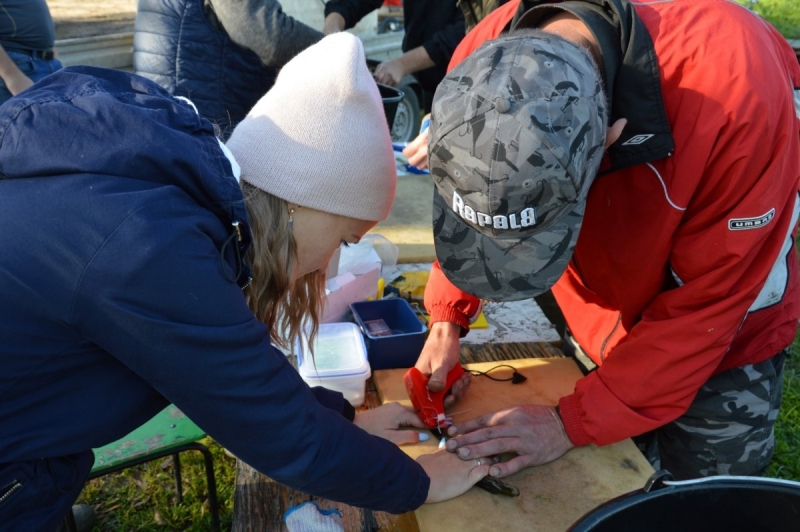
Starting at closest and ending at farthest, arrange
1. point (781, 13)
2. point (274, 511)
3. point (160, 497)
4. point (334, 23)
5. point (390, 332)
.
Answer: point (274, 511) → point (390, 332) → point (160, 497) → point (334, 23) → point (781, 13)

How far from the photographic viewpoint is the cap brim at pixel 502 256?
1.32 meters

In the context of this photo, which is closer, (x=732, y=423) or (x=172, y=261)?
(x=172, y=261)

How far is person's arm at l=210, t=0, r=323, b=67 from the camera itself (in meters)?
2.82

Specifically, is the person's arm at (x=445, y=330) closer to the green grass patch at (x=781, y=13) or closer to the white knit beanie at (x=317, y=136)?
the white knit beanie at (x=317, y=136)

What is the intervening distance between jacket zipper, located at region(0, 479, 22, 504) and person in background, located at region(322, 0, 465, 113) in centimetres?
307

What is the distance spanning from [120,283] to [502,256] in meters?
0.77

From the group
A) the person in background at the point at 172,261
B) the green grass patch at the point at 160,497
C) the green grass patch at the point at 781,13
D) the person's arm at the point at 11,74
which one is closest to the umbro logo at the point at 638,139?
the person in background at the point at 172,261

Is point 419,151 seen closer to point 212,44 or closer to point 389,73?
point 212,44

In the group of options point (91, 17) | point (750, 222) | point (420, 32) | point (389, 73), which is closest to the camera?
point (750, 222)

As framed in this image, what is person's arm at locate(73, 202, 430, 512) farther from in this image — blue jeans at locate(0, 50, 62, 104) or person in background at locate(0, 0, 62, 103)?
blue jeans at locate(0, 50, 62, 104)

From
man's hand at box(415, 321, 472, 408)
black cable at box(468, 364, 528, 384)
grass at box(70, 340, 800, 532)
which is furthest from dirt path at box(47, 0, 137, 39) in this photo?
black cable at box(468, 364, 528, 384)

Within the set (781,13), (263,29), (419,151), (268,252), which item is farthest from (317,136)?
(781,13)

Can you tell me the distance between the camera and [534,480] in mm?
1598

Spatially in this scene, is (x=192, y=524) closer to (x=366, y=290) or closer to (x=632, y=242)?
(x=366, y=290)
